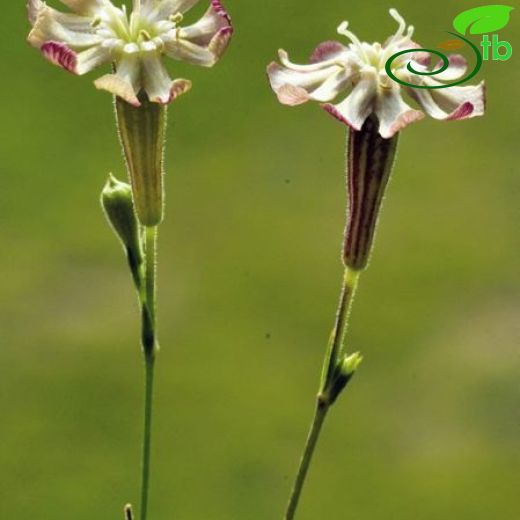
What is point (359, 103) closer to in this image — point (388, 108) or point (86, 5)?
point (388, 108)

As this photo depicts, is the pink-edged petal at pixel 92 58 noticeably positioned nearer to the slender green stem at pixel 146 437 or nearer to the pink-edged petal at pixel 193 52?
the pink-edged petal at pixel 193 52

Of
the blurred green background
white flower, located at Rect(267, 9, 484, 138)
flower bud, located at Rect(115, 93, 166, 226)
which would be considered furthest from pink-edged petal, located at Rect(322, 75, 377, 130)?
the blurred green background

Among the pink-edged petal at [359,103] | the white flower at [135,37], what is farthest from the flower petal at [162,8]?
the pink-edged petal at [359,103]

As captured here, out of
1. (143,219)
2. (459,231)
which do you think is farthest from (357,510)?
(143,219)

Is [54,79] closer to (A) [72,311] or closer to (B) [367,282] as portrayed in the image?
(A) [72,311]

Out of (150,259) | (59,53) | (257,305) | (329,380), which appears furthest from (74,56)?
(257,305)
